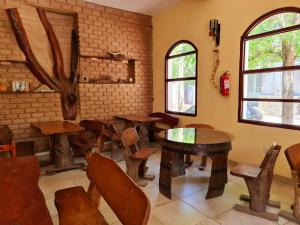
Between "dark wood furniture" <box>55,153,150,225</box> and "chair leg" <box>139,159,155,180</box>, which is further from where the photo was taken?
"chair leg" <box>139,159,155,180</box>

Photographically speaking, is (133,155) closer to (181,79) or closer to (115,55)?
(181,79)

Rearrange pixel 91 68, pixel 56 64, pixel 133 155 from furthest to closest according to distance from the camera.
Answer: pixel 91 68 → pixel 56 64 → pixel 133 155

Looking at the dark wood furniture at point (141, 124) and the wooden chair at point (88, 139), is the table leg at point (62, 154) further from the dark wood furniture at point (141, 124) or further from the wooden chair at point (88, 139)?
the dark wood furniture at point (141, 124)

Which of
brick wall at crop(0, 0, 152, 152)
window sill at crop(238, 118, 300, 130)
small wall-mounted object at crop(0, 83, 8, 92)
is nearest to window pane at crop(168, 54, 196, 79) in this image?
brick wall at crop(0, 0, 152, 152)

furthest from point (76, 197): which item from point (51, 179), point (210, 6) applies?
point (210, 6)

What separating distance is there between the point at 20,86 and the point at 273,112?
4098 mm

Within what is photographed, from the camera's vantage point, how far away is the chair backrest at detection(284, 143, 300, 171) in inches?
85.8

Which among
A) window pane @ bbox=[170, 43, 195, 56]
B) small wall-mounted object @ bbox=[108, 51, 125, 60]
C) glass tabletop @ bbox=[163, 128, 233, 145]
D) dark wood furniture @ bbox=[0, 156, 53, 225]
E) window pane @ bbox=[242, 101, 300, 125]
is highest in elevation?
window pane @ bbox=[170, 43, 195, 56]

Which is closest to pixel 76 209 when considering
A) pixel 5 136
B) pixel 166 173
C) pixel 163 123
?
pixel 166 173

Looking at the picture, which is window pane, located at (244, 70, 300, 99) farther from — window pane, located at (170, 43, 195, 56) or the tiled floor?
window pane, located at (170, 43, 195, 56)

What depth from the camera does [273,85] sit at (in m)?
3.25

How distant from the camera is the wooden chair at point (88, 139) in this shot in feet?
12.0

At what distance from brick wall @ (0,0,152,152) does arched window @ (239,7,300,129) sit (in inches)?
96.2

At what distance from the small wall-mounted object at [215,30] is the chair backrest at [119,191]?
3.08 meters
